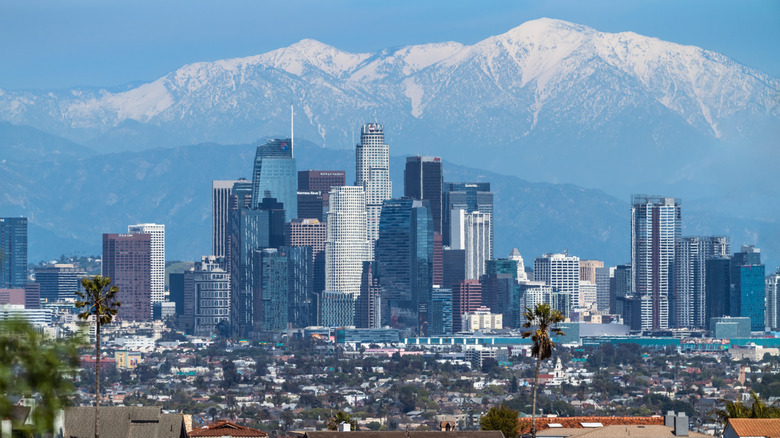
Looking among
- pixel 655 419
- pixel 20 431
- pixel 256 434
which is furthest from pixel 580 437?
pixel 20 431

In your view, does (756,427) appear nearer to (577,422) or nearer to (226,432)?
(226,432)

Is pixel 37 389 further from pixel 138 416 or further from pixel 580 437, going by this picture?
pixel 580 437

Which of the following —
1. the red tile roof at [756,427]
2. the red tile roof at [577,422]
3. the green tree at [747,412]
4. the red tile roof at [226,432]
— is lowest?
the red tile roof at [577,422]

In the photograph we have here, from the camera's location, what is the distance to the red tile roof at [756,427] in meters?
67.5

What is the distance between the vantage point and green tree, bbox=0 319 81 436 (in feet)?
93.6

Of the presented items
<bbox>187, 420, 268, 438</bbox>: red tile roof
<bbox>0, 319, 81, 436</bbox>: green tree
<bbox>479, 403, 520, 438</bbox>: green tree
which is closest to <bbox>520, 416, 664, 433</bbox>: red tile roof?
<bbox>479, 403, 520, 438</bbox>: green tree

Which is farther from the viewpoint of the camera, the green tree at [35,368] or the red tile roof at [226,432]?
the red tile roof at [226,432]

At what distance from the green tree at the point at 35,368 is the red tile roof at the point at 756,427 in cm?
4250

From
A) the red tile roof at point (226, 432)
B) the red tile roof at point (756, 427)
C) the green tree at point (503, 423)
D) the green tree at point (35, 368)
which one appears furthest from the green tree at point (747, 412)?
the green tree at point (35, 368)

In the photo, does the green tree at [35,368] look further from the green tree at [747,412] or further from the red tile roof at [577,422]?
the red tile roof at [577,422]

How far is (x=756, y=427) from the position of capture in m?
68.8

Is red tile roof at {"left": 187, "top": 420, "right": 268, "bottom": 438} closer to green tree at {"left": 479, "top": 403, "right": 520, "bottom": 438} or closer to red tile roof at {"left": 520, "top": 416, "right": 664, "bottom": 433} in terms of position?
green tree at {"left": 479, "top": 403, "right": 520, "bottom": 438}

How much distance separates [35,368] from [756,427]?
44752 mm

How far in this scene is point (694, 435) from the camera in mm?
75562
